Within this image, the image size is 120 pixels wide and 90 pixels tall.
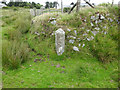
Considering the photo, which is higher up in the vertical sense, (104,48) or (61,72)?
(104,48)

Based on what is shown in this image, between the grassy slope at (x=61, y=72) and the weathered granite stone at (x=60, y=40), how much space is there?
33cm

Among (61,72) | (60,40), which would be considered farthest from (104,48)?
(61,72)

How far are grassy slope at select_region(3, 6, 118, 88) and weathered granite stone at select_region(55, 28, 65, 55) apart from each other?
1.07 feet

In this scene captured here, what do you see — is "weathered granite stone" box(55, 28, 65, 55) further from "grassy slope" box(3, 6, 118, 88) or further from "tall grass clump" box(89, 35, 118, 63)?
"tall grass clump" box(89, 35, 118, 63)

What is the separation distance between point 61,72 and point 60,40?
1944 mm

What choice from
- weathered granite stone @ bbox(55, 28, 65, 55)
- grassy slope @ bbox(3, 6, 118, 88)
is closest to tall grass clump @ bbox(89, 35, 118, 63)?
grassy slope @ bbox(3, 6, 118, 88)

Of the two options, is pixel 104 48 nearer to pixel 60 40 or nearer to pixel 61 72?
pixel 60 40

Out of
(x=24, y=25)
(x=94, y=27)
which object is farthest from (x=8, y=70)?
(x=94, y=27)

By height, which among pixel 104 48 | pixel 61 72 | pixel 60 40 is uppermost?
pixel 60 40

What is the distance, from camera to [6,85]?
3834 mm

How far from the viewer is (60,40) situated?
588 centimetres

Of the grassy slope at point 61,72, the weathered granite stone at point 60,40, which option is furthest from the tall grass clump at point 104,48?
the weathered granite stone at point 60,40

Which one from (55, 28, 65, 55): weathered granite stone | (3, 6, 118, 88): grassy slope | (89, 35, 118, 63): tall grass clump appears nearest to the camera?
(3, 6, 118, 88): grassy slope

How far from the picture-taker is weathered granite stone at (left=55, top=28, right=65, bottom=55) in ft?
19.1
